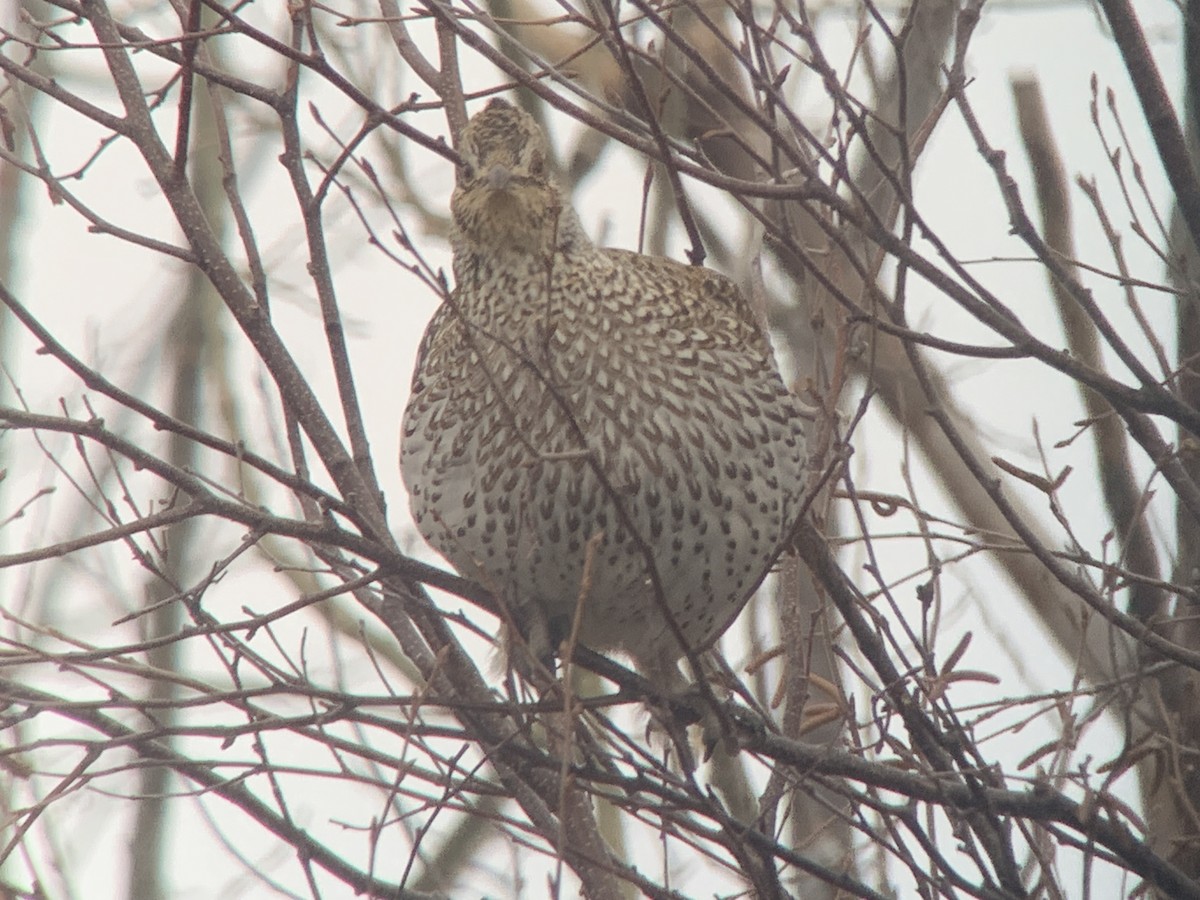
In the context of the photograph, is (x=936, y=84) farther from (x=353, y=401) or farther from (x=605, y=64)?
(x=353, y=401)

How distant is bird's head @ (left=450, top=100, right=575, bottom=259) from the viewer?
165 inches

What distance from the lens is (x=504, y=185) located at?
13.6 feet

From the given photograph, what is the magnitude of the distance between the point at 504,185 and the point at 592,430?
663 millimetres

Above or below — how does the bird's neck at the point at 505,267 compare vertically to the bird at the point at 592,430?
above

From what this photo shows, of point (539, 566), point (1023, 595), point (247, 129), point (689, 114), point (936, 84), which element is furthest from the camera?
point (247, 129)

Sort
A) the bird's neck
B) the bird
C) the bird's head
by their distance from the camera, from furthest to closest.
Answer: the bird's neck < the bird's head < the bird

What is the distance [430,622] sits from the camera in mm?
3693

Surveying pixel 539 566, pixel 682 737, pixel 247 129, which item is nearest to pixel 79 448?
pixel 539 566

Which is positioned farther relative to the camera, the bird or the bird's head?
the bird's head

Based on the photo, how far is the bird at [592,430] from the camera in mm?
3961

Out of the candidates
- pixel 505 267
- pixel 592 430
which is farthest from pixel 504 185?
pixel 592 430

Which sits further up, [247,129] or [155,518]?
[247,129]

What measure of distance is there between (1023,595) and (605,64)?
272 centimetres

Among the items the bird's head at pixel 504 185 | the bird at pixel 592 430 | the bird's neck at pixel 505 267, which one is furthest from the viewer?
the bird's neck at pixel 505 267
